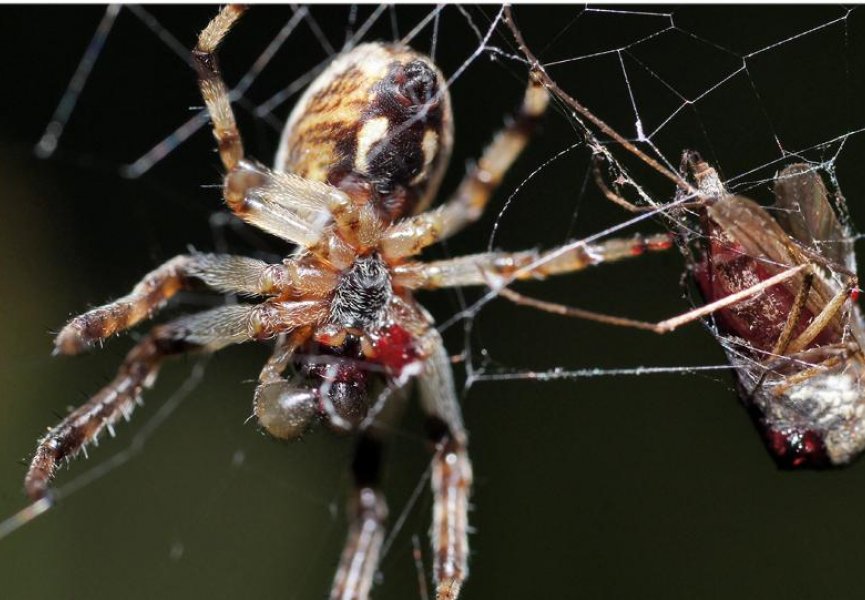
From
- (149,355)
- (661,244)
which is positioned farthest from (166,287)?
(661,244)

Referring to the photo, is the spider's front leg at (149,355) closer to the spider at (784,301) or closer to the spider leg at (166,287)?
the spider leg at (166,287)

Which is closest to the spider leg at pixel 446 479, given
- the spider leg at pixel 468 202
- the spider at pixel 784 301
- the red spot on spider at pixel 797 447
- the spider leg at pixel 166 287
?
the spider leg at pixel 468 202

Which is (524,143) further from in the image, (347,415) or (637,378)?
(637,378)

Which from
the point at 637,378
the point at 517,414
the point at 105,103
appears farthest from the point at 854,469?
the point at 105,103

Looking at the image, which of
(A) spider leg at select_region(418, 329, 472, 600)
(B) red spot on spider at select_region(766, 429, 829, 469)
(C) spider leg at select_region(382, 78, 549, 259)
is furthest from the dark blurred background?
(B) red spot on spider at select_region(766, 429, 829, 469)

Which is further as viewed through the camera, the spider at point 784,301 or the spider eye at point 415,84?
the spider eye at point 415,84

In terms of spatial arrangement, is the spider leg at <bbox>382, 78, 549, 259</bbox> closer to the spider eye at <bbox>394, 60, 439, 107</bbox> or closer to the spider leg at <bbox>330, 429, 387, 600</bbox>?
the spider eye at <bbox>394, 60, 439, 107</bbox>

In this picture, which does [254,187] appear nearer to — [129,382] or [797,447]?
[129,382]
